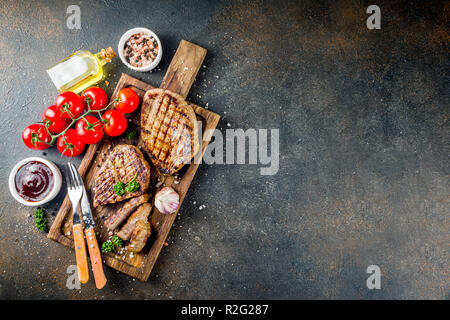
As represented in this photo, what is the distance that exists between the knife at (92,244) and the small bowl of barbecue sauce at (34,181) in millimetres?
297

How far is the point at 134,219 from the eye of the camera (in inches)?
115

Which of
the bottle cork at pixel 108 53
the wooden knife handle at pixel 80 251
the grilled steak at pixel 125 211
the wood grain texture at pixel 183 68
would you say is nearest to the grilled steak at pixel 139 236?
the grilled steak at pixel 125 211

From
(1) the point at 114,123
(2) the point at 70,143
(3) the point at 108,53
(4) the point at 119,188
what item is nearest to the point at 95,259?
(4) the point at 119,188

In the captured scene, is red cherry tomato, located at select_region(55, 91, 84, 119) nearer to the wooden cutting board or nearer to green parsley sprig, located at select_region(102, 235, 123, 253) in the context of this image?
the wooden cutting board

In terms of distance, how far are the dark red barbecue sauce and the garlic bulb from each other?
1.01 metres

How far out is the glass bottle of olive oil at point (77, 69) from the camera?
9.82 ft

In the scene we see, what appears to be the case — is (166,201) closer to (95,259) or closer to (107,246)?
(107,246)

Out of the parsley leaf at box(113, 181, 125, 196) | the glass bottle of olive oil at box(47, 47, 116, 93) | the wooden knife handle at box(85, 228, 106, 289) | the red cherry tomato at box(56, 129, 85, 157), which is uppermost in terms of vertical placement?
the glass bottle of olive oil at box(47, 47, 116, 93)

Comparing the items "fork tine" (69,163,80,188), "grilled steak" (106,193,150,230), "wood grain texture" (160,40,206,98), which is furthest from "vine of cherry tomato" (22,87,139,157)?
"grilled steak" (106,193,150,230)

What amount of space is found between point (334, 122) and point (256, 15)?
1302mm

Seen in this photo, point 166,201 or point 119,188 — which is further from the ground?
point 119,188

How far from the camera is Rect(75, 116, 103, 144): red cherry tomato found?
112 inches

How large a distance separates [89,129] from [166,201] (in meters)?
0.92
